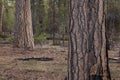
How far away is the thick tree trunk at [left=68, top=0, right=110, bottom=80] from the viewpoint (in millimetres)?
5625

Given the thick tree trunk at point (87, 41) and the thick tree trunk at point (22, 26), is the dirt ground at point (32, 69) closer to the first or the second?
the thick tree trunk at point (87, 41)

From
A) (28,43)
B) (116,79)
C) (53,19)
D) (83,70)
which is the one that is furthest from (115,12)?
(83,70)

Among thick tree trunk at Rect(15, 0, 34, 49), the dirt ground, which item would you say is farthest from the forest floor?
thick tree trunk at Rect(15, 0, 34, 49)

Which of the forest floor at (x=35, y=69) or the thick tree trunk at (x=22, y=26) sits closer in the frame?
the forest floor at (x=35, y=69)

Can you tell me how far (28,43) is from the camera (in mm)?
14094

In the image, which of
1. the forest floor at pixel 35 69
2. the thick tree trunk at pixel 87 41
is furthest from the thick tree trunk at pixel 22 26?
the thick tree trunk at pixel 87 41

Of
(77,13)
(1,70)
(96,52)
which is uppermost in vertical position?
(77,13)

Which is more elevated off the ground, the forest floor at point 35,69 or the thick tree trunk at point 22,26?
the thick tree trunk at point 22,26

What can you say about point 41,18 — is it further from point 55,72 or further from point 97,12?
point 97,12

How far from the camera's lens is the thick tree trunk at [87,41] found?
5625 millimetres

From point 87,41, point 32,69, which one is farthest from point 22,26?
point 87,41

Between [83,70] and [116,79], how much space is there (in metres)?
1.40

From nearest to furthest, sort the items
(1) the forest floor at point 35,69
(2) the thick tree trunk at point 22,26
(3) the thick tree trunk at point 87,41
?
1. (3) the thick tree trunk at point 87,41
2. (1) the forest floor at point 35,69
3. (2) the thick tree trunk at point 22,26

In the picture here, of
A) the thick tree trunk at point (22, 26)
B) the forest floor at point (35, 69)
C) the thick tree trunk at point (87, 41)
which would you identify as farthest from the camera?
the thick tree trunk at point (22, 26)
